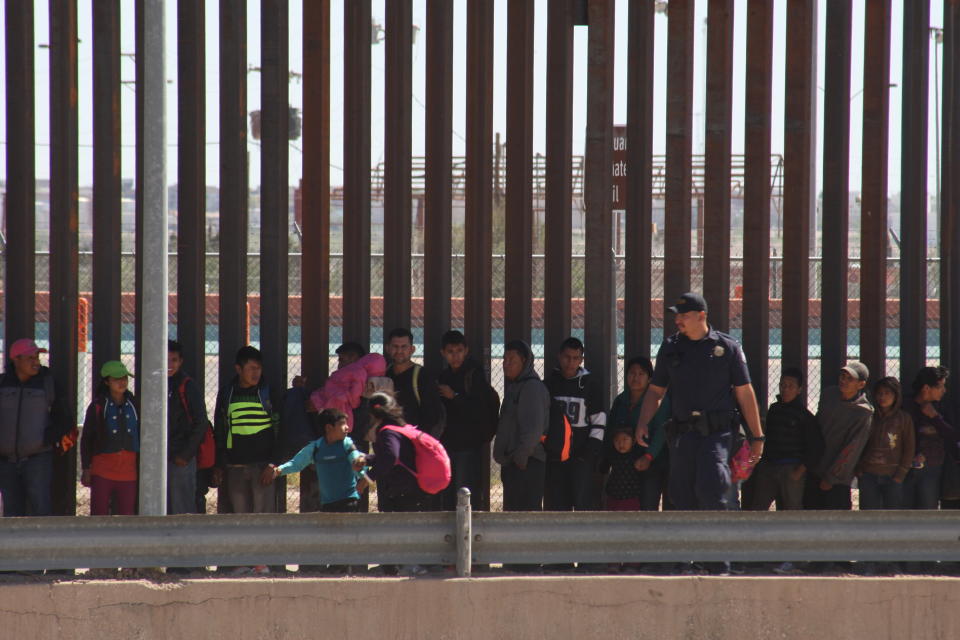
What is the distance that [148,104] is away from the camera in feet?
18.9

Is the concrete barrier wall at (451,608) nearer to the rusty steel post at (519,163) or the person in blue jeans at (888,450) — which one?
the person in blue jeans at (888,450)

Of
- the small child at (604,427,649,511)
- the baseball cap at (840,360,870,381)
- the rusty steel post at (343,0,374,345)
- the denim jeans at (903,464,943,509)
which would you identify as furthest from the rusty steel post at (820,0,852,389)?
the rusty steel post at (343,0,374,345)

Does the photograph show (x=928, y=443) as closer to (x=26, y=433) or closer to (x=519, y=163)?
(x=519, y=163)

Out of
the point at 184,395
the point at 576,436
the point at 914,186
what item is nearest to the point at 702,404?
the point at 576,436

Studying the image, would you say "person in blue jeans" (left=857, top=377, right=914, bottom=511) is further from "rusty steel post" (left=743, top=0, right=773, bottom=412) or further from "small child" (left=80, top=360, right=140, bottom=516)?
"small child" (left=80, top=360, right=140, bottom=516)

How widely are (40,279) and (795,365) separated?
22.2 metres

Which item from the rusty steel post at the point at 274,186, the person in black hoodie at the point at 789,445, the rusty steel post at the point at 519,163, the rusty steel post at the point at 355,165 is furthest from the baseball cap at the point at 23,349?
the person in black hoodie at the point at 789,445

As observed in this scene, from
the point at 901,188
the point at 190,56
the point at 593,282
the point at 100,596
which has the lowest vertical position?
the point at 100,596

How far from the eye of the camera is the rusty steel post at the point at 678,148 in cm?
855

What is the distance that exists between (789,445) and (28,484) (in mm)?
5036

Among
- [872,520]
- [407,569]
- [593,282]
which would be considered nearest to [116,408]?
[407,569]

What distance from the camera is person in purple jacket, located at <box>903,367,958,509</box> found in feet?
25.4

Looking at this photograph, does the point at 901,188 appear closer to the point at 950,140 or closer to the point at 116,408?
the point at 950,140

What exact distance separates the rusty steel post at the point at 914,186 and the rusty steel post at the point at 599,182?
7.08ft
